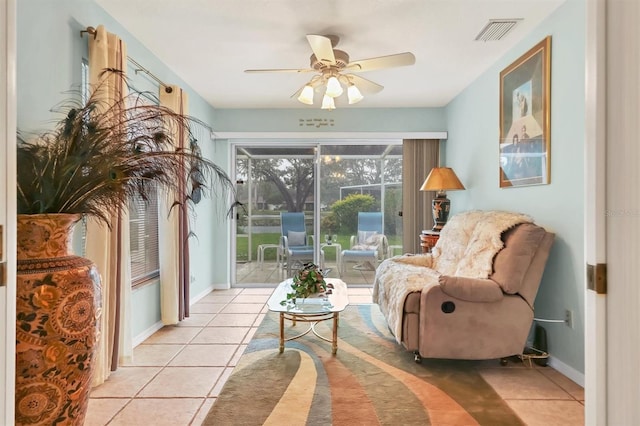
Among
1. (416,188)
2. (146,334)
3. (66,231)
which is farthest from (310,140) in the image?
(66,231)

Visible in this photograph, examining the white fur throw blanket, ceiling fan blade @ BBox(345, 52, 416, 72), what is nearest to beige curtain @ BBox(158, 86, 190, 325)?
ceiling fan blade @ BBox(345, 52, 416, 72)

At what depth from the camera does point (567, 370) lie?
2363mm

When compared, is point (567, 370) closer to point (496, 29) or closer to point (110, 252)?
point (496, 29)

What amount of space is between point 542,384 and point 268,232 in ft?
11.8

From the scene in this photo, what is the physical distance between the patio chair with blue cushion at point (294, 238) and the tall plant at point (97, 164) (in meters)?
3.10

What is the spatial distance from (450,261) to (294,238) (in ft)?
7.85

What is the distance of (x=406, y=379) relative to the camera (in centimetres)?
228

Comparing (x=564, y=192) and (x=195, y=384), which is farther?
(x=564, y=192)

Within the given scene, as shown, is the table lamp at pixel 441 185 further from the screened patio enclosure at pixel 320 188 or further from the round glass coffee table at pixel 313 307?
the round glass coffee table at pixel 313 307

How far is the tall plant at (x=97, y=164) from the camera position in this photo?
1493mm

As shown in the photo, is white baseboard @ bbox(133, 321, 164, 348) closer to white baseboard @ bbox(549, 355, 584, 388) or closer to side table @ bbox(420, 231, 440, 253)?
side table @ bbox(420, 231, 440, 253)

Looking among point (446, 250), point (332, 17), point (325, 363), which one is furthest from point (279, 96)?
point (325, 363)

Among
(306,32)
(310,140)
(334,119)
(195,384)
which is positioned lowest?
(195,384)

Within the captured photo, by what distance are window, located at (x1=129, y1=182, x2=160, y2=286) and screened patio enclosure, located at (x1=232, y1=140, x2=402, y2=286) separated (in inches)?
65.7
